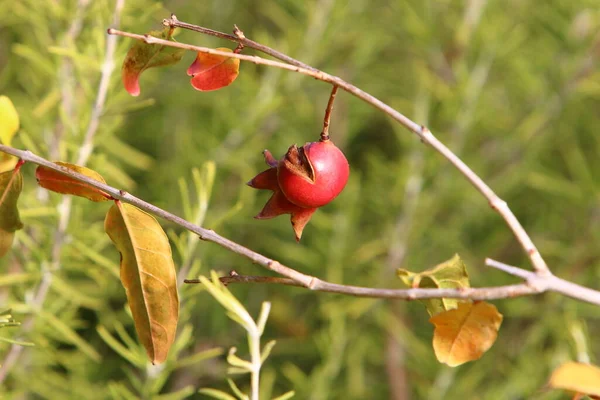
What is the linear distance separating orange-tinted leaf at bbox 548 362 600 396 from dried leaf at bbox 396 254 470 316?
0.28 ft

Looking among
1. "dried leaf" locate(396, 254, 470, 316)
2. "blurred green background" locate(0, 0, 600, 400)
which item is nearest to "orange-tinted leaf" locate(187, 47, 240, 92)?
"dried leaf" locate(396, 254, 470, 316)

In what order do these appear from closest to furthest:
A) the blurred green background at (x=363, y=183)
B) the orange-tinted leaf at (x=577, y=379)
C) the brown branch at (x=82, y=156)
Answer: the orange-tinted leaf at (x=577, y=379)
the brown branch at (x=82, y=156)
the blurred green background at (x=363, y=183)

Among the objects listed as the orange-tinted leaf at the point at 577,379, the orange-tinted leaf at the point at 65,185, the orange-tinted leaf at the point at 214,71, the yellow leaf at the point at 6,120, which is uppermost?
the orange-tinted leaf at the point at 214,71

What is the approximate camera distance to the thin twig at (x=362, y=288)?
0.32 meters

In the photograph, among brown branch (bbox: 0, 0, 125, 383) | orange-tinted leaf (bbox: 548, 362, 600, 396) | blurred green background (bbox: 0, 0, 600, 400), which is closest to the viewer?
orange-tinted leaf (bbox: 548, 362, 600, 396)

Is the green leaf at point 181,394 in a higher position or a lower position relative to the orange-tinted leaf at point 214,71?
lower

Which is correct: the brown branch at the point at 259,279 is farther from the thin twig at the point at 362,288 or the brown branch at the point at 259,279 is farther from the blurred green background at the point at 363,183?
the blurred green background at the point at 363,183

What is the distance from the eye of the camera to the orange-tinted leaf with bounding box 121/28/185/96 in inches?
15.3

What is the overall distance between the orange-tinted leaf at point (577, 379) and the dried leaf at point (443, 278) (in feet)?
0.28

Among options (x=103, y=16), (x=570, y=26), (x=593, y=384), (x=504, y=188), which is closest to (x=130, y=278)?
(x=593, y=384)

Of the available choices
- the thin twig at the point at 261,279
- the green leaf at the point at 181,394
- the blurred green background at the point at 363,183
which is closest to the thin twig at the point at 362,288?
the thin twig at the point at 261,279

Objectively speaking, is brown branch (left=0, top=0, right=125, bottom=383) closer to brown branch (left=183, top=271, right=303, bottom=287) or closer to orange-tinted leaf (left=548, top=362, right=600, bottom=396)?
brown branch (left=183, top=271, right=303, bottom=287)

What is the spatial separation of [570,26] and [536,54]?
0.06 metres

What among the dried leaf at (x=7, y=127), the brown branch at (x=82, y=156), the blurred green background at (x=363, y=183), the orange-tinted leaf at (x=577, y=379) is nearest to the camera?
A: the orange-tinted leaf at (x=577, y=379)
